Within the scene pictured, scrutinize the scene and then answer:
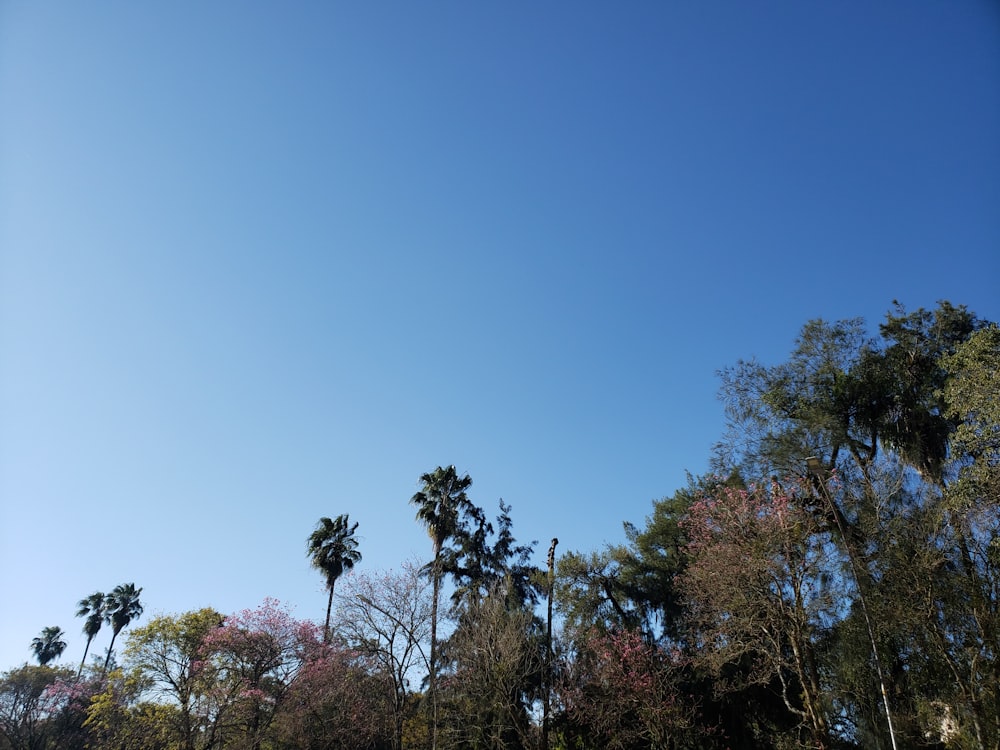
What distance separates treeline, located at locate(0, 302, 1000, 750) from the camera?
17.5m

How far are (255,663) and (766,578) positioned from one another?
67.0 ft

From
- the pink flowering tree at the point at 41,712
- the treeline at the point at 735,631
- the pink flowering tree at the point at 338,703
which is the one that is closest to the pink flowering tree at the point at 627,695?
the treeline at the point at 735,631

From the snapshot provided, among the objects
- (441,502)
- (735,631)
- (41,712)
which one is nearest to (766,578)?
(735,631)

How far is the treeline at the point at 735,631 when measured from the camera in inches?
689

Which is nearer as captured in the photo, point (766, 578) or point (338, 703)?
point (766, 578)

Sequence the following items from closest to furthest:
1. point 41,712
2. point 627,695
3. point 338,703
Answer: point 627,695, point 338,703, point 41,712

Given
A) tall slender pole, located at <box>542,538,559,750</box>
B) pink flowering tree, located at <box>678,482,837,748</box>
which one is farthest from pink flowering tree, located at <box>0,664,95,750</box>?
pink flowering tree, located at <box>678,482,837,748</box>

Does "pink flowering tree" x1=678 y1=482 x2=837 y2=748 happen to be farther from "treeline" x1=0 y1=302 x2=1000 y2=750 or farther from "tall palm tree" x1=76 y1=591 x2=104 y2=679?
"tall palm tree" x1=76 y1=591 x2=104 y2=679

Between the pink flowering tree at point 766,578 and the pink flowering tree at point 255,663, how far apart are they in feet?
55.2

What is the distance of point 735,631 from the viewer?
18500mm

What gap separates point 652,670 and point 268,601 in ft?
54.5

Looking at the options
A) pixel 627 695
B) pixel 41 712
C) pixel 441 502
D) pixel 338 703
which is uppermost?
pixel 441 502

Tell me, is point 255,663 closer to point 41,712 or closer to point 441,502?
point 441,502

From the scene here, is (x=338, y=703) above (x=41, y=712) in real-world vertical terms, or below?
below
